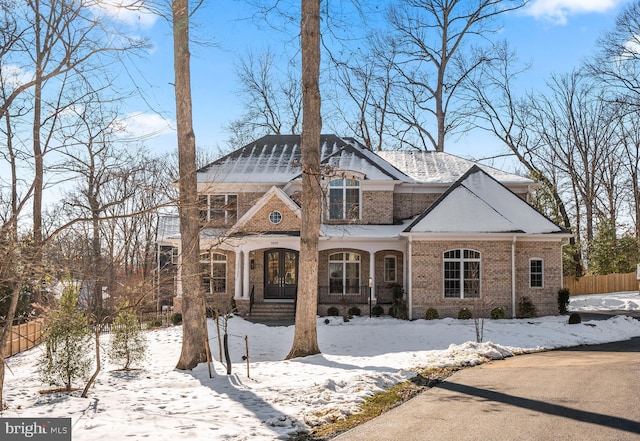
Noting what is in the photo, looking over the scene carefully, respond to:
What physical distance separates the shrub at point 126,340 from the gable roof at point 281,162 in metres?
12.3

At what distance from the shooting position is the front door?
2572 cm

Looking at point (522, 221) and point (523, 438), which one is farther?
point (522, 221)

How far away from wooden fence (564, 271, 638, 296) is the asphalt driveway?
2554 cm

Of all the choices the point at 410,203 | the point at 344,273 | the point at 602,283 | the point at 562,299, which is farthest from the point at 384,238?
the point at 602,283

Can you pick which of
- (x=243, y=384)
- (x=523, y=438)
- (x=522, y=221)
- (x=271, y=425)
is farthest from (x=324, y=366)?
(x=522, y=221)

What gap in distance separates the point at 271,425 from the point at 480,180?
19.9m

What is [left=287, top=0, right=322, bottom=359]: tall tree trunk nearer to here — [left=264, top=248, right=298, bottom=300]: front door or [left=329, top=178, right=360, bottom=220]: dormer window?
[left=264, top=248, right=298, bottom=300]: front door

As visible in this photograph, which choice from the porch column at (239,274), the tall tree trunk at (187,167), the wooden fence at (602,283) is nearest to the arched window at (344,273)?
the porch column at (239,274)

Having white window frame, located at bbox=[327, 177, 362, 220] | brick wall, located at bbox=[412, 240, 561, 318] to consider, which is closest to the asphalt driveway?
brick wall, located at bbox=[412, 240, 561, 318]

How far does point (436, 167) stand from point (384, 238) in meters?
6.15

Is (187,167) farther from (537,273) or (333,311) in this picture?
(537,273)

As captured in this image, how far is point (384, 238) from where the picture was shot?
2386 cm

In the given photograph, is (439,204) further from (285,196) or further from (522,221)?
(285,196)

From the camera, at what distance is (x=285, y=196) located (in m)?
24.4
